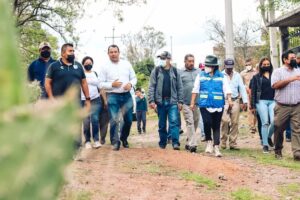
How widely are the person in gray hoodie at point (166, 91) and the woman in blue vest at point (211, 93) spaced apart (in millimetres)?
362

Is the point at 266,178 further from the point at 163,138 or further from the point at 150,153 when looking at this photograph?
the point at 163,138

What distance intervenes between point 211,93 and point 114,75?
1.37 meters

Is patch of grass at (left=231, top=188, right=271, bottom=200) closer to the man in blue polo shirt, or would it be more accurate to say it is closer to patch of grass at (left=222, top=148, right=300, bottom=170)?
patch of grass at (left=222, top=148, right=300, bottom=170)

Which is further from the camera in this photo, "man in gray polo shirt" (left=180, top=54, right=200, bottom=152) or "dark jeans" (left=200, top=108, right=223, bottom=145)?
"man in gray polo shirt" (left=180, top=54, right=200, bottom=152)

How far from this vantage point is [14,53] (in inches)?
13.4

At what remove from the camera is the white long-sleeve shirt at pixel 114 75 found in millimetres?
8133

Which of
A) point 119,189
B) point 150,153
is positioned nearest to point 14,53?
point 119,189

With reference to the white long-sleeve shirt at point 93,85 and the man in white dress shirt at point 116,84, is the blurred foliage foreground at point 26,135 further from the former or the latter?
the white long-sleeve shirt at point 93,85

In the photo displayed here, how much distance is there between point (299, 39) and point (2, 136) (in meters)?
14.8

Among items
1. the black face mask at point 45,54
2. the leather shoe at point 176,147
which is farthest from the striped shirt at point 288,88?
the black face mask at point 45,54

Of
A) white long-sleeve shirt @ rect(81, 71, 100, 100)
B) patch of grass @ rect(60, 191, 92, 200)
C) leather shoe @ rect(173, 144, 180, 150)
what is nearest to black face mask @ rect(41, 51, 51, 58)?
white long-sleeve shirt @ rect(81, 71, 100, 100)

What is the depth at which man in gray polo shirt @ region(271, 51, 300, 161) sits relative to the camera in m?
7.95

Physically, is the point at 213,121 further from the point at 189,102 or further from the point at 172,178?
the point at 172,178

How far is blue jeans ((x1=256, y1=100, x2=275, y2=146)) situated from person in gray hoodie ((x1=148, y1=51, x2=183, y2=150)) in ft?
4.32
